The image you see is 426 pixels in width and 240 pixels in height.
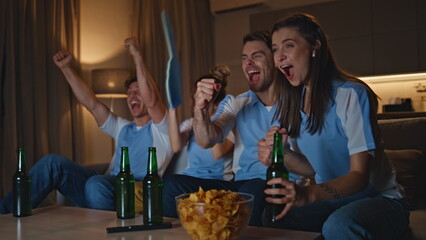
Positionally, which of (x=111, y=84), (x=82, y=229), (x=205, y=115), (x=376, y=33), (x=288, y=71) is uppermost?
(x=376, y=33)

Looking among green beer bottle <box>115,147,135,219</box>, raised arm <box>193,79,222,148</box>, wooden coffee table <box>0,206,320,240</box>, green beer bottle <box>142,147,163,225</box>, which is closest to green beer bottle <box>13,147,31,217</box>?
wooden coffee table <box>0,206,320,240</box>

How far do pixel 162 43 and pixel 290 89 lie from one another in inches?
132

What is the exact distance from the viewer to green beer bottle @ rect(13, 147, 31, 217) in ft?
5.14

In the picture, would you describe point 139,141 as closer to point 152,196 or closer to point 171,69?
point 171,69

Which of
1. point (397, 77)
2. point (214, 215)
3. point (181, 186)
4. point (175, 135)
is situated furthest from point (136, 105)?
point (397, 77)

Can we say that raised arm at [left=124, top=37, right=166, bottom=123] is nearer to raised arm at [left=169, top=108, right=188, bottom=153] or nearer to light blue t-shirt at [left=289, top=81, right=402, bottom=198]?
raised arm at [left=169, top=108, right=188, bottom=153]

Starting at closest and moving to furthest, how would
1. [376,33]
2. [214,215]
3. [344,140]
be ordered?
[214,215]
[344,140]
[376,33]

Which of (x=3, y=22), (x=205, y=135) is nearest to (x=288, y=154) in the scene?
(x=205, y=135)

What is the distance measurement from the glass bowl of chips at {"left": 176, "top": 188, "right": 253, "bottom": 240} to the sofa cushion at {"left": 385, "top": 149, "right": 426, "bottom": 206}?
1227mm

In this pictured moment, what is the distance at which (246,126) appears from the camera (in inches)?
77.9

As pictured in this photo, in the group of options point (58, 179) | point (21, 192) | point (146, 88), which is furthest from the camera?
point (146, 88)

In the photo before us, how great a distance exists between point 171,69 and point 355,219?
834 mm

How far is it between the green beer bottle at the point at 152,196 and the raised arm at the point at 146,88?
1008 millimetres

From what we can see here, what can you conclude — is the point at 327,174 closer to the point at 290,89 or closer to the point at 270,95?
the point at 290,89
